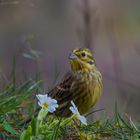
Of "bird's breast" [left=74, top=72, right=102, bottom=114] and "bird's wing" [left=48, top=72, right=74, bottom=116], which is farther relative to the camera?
"bird's breast" [left=74, top=72, right=102, bottom=114]

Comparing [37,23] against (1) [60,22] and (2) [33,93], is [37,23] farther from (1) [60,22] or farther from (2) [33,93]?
(2) [33,93]

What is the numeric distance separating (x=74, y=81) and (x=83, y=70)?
0.25 metres

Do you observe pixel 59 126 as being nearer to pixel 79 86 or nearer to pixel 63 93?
pixel 63 93

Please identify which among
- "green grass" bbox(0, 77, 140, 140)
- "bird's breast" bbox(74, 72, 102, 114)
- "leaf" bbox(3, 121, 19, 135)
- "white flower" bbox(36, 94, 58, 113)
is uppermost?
"white flower" bbox(36, 94, 58, 113)

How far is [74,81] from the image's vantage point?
25.9 feet

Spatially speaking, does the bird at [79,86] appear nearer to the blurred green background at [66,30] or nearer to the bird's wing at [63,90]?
the bird's wing at [63,90]

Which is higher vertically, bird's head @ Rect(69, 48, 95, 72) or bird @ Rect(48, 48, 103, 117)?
bird's head @ Rect(69, 48, 95, 72)

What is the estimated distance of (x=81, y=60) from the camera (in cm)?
809

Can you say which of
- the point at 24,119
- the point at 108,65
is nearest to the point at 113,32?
the point at 108,65

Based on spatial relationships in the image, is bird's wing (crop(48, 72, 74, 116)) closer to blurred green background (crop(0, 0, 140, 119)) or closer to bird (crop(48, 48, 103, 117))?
bird (crop(48, 48, 103, 117))

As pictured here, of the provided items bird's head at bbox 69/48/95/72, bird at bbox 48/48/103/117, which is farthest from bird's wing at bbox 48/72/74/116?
bird's head at bbox 69/48/95/72

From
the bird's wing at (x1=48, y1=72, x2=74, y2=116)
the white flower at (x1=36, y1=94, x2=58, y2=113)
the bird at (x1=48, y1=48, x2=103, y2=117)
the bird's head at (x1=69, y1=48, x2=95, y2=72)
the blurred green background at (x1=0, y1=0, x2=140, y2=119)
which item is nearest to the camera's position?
the white flower at (x1=36, y1=94, x2=58, y2=113)

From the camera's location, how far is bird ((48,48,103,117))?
757 centimetres

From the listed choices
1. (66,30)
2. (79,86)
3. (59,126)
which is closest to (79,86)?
(79,86)
